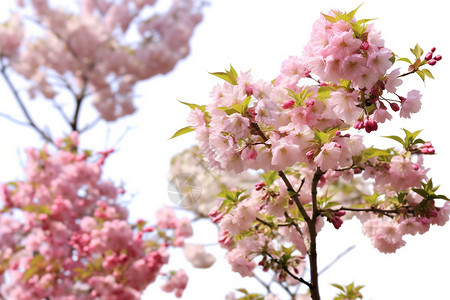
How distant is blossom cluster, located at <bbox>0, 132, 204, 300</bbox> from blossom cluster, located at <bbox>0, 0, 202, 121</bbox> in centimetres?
274

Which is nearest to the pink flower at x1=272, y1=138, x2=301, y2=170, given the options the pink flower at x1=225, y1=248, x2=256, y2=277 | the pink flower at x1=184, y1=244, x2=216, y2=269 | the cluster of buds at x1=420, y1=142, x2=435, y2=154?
the cluster of buds at x1=420, y1=142, x2=435, y2=154

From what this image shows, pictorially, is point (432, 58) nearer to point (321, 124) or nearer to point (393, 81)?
point (393, 81)

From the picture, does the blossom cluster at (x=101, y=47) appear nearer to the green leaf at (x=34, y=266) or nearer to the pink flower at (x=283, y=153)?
the green leaf at (x=34, y=266)

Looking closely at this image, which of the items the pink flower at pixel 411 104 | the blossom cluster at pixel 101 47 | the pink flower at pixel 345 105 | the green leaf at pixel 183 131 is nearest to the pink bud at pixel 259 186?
the green leaf at pixel 183 131

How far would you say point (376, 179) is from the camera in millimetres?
2447

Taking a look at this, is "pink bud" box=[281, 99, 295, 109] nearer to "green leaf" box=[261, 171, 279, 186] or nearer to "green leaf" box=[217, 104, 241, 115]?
"green leaf" box=[217, 104, 241, 115]

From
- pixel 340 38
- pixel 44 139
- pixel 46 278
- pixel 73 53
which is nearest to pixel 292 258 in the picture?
pixel 340 38

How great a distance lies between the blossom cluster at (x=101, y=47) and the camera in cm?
836

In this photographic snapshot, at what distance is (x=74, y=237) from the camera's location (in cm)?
492

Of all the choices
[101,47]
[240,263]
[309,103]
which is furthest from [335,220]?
[101,47]

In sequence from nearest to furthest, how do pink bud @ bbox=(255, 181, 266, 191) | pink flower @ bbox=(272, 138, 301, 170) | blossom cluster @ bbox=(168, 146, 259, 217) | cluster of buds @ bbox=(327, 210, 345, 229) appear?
pink flower @ bbox=(272, 138, 301, 170)
cluster of buds @ bbox=(327, 210, 345, 229)
pink bud @ bbox=(255, 181, 266, 191)
blossom cluster @ bbox=(168, 146, 259, 217)

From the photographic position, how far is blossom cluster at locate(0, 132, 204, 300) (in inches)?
189

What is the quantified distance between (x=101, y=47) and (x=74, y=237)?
4521 mm

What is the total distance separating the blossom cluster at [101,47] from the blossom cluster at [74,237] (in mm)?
2740
